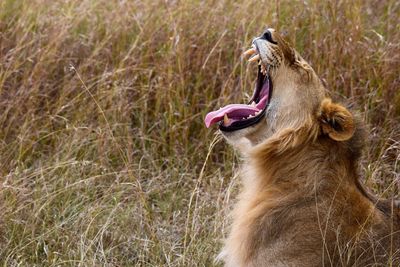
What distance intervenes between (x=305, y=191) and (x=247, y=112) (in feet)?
1.59

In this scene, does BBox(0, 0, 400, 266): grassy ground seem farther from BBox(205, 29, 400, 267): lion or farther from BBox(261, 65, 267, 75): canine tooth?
BBox(261, 65, 267, 75): canine tooth

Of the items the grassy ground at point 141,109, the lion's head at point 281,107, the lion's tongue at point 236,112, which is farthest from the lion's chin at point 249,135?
the grassy ground at point 141,109

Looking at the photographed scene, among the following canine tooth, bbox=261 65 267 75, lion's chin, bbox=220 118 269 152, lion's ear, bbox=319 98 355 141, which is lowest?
lion's chin, bbox=220 118 269 152

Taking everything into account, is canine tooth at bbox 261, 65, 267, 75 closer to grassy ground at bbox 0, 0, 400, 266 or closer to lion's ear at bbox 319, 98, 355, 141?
lion's ear at bbox 319, 98, 355, 141

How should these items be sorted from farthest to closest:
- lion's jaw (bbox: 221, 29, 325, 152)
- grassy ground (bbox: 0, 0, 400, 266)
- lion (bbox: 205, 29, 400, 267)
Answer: grassy ground (bbox: 0, 0, 400, 266) → lion's jaw (bbox: 221, 29, 325, 152) → lion (bbox: 205, 29, 400, 267)

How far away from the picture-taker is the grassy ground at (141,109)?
14.6ft

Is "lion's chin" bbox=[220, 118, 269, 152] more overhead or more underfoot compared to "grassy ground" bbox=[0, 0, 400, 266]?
more overhead

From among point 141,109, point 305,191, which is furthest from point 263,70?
point 141,109

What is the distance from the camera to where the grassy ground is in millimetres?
4445

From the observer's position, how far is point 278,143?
11.8 ft

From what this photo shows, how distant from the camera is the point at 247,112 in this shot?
3.85 meters

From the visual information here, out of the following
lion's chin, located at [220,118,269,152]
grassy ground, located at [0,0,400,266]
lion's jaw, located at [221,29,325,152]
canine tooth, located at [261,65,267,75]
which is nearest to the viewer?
lion's jaw, located at [221,29,325,152]

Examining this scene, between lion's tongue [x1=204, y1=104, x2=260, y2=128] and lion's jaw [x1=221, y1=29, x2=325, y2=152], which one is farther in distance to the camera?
lion's tongue [x1=204, y1=104, x2=260, y2=128]

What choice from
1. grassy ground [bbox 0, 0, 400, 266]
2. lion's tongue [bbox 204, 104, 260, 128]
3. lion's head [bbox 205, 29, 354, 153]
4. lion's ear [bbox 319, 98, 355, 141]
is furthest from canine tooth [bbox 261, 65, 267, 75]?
grassy ground [bbox 0, 0, 400, 266]
